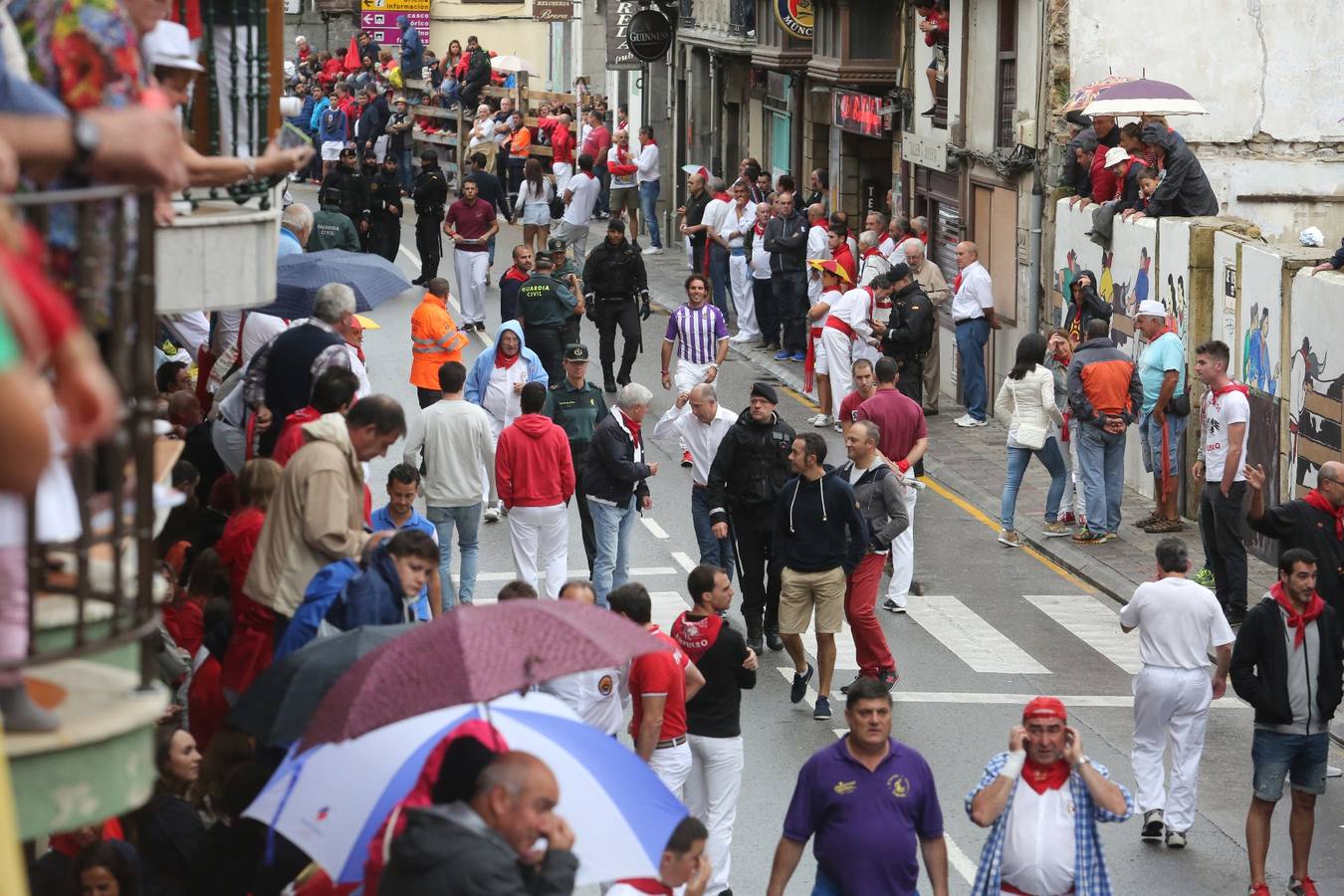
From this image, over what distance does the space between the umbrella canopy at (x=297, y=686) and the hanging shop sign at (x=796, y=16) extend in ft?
83.0

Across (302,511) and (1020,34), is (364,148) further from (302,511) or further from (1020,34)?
(302,511)

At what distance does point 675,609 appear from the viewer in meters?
15.8

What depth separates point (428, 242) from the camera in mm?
30828

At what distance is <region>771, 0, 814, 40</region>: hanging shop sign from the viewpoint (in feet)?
105

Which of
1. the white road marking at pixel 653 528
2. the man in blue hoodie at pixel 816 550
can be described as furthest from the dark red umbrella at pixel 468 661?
the white road marking at pixel 653 528

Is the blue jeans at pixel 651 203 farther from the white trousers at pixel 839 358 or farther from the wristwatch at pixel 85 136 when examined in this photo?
the wristwatch at pixel 85 136

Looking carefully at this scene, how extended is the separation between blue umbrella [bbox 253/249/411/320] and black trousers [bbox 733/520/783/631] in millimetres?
3176

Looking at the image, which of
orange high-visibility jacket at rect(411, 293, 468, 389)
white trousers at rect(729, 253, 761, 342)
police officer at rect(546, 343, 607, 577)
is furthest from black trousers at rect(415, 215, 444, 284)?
police officer at rect(546, 343, 607, 577)

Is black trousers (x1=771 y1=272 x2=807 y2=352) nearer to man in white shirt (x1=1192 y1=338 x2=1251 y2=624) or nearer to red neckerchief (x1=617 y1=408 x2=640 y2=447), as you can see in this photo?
man in white shirt (x1=1192 y1=338 x2=1251 y2=624)

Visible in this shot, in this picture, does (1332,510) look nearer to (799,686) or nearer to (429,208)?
(799,686)

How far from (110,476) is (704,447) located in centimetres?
1103

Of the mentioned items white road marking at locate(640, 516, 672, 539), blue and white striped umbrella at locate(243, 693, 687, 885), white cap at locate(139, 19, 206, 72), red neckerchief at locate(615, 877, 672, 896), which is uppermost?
white cap at locate(139, 19, 206, 72)

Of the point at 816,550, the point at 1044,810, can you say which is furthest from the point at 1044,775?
the point at 816,550

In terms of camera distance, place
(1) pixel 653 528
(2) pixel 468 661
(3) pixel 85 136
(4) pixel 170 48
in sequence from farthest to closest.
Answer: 1. (1) pixel 653 528
2. (4) pixel 170 48
3. (2) pixel 468 661
4. (3) pixel 85 136
